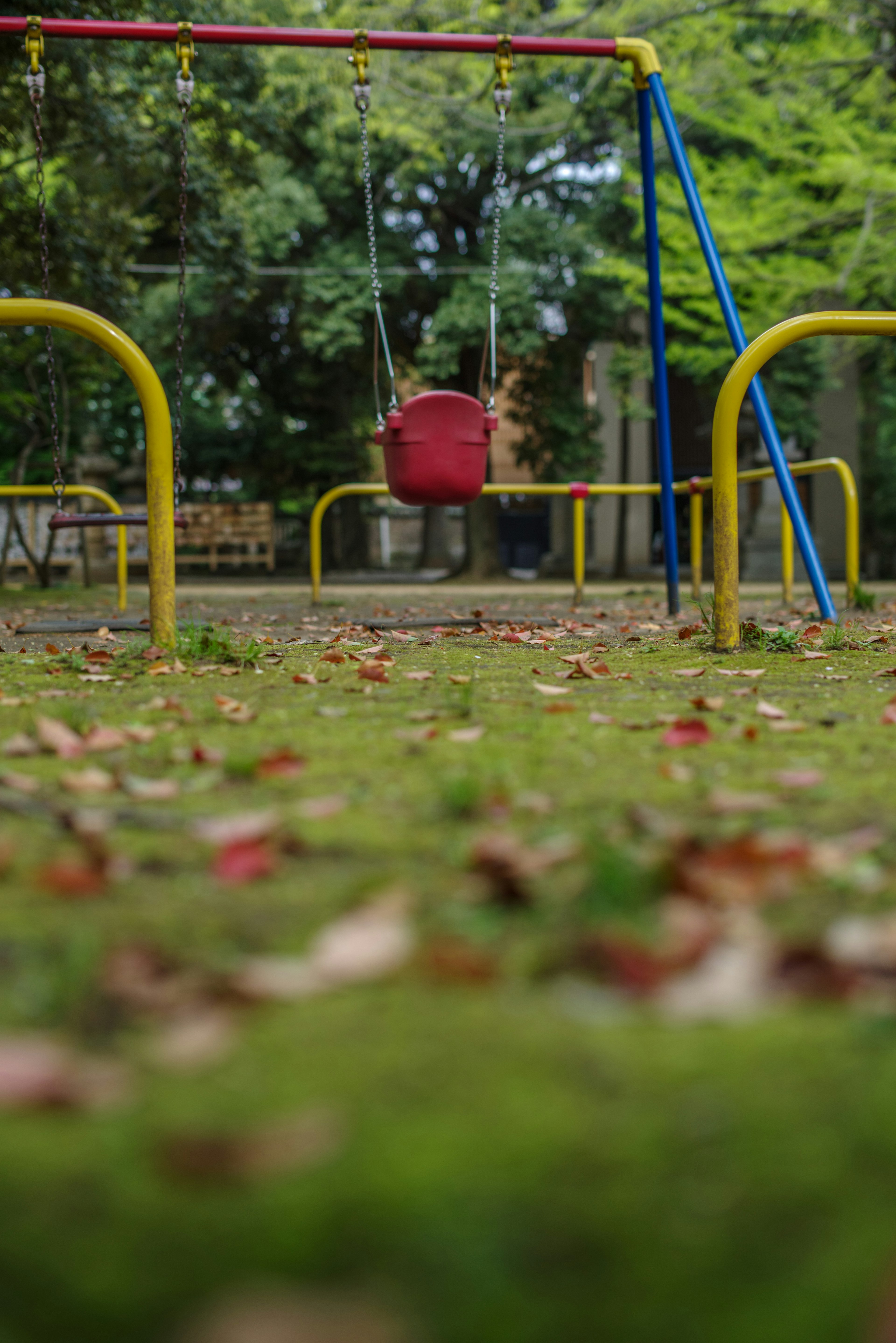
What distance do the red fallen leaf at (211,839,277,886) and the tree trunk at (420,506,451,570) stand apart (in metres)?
21.7

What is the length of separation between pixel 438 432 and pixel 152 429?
2.10m

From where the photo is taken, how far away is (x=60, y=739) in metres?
2.29

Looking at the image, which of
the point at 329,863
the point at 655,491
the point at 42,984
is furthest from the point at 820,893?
the point at 655,491

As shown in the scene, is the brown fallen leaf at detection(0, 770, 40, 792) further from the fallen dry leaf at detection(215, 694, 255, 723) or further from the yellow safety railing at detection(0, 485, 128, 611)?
the yellow safety railing at detection(0, 485, 128, 611)

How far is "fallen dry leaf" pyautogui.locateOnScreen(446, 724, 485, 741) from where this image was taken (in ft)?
7.69

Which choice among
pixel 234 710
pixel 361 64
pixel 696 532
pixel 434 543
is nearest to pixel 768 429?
pixel 361 64

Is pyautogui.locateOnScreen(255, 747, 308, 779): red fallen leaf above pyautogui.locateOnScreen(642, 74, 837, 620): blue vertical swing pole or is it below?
below

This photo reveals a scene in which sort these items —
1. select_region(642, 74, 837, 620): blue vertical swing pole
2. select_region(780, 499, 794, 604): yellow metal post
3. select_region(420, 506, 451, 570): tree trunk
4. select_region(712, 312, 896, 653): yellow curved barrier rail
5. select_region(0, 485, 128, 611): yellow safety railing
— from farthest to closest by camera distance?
select_region(420, 506, 451, 570): tree trunk
select_region(780, 499, 794, 604): yellow metal post
select_region(0, 485, 128, 611): yellow safety railing
select_region(642, 74, 837, 620): blue vertical swing pole
select_region(712, 312, 896, 653): yellow curved barrier rail

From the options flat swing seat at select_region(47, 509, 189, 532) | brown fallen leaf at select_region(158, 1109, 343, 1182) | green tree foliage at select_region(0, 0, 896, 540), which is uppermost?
green tree foliage at select_region(0, 0, 896, 540)

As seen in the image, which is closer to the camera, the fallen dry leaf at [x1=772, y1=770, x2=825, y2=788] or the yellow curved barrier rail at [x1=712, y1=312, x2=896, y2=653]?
the fallen dry leaf at [x1=772, y1=770, x2=825, y2=788]

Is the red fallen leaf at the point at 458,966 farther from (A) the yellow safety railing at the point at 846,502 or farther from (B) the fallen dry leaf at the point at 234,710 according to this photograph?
(A) the yellow safety railing at the point at 846,502

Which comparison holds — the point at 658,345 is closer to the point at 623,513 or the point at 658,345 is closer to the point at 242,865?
the point at 242,865

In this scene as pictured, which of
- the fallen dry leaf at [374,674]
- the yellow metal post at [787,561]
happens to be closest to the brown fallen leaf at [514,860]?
the fallen dry leaf at [374,674]

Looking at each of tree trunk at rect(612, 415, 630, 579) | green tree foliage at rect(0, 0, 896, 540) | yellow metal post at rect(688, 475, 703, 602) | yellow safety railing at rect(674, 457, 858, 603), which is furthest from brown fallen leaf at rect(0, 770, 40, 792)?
tree trunk at rect(612, 415, 630, 579)
